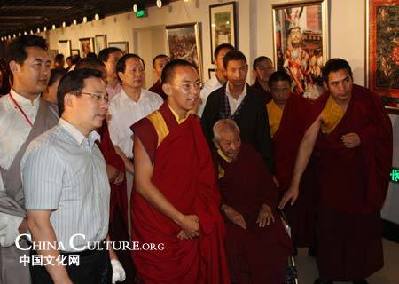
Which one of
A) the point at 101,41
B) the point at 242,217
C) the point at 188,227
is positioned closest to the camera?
the point at 188,227

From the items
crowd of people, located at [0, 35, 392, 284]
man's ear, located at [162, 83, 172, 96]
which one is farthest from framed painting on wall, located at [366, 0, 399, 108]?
man's ear, located at [162, 83, 172, 96]

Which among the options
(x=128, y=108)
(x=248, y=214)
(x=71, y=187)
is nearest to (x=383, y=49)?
(x=248, y=214)

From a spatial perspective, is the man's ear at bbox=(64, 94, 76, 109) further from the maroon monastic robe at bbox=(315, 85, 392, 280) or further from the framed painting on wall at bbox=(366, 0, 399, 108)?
the framed painting on wall at bbox=(366, 0, 399, 108)

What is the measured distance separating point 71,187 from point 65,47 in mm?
13612

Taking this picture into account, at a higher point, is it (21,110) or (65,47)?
(65,47)

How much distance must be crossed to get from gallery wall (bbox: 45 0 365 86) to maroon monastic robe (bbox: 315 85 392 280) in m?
1.25

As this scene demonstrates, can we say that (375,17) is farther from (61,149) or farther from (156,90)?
(61,149)

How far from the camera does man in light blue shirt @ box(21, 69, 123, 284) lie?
1.80 meters

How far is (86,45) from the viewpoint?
12828 mm

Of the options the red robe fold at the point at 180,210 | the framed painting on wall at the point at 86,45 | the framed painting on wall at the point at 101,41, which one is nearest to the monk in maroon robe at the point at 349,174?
the red robe fold at the point at 180,210

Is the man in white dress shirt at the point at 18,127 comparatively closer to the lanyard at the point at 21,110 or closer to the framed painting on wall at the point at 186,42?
the lanyard at the point at 21,110

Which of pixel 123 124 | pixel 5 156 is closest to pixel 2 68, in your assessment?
pixel 123 124

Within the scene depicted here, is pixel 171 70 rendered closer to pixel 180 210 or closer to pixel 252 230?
pixel 180 210

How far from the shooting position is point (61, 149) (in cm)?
184
